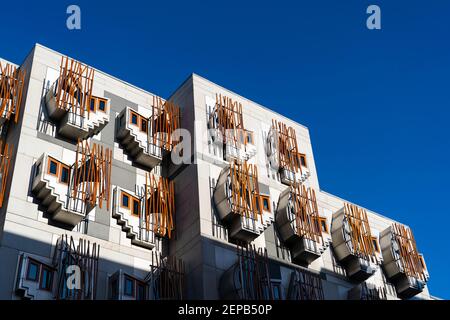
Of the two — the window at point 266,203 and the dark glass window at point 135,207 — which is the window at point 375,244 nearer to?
the window at point 266,203

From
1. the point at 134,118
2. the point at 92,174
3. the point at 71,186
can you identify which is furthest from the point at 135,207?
the point at 134,118

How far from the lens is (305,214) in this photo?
3697cm

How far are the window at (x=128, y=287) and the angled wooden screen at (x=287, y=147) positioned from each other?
13476 millimetres

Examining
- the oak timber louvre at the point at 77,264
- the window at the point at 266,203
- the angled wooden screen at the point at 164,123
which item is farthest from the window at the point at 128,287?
the angled wooden screen at the point at 164,123

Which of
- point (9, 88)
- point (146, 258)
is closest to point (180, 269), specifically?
point (146, 258)

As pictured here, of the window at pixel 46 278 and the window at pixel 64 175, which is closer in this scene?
the window at pixel 46 278

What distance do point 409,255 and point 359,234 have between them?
4.96m

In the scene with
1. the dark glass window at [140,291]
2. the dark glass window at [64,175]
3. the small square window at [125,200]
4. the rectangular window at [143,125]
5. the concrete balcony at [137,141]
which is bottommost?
the dark glass window at [140,291]

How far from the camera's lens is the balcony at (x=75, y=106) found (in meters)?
33.6

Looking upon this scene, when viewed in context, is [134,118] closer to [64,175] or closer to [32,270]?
[64,175]

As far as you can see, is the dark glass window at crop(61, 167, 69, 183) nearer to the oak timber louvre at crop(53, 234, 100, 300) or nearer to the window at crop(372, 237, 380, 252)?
the oak timber louvre at crop(53, 234, 100, 300)

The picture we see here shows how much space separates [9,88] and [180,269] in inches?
542

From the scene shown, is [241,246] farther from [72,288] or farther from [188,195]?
[72,288]

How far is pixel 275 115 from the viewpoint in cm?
4288
